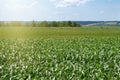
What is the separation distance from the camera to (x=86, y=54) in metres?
17.3

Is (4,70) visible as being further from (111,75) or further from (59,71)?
(111,75)

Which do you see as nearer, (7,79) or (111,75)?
(7,79)

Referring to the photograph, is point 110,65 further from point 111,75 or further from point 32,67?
point 32,67

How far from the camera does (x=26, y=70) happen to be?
1161cm

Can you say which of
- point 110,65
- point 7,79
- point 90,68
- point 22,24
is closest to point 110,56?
point 110,65

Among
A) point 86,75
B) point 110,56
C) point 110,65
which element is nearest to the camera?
point 86,75

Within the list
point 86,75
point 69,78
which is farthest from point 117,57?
point 69,78

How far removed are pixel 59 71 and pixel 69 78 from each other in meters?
0.99

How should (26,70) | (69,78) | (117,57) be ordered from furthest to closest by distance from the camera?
(117,57) → (26,70) → (69,78)

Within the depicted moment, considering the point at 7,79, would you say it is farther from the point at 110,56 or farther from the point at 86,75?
the point at 110,56

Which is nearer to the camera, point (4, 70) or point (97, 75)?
point (97, 75)

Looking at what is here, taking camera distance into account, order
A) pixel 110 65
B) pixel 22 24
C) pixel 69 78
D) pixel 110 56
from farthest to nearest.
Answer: pixel 22 24 → pixel 110 56 → pixel 110 65 → pixel 69 78

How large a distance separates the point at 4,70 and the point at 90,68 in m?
3.54

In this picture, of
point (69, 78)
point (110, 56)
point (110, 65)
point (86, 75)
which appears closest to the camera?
point (69, 78)
